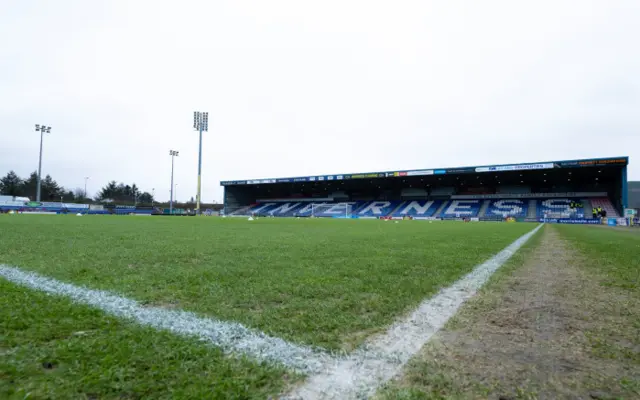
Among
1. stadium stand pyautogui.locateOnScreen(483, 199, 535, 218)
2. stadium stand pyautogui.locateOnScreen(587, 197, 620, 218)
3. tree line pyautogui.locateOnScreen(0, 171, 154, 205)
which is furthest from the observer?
tree line pyautogui.locateOnScreen(0, 171, 154, 205)

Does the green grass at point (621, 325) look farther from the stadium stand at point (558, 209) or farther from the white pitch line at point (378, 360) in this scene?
the stadium stand at point (558, 209)

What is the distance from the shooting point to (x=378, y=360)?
1.25 metres

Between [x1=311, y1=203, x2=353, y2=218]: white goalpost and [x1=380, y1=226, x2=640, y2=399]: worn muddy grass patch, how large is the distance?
143 ft

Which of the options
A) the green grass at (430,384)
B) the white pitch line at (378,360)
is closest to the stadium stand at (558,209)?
the white pitch line at (378,360)

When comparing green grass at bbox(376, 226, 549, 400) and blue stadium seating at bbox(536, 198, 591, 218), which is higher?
blue stadium seating at bbox(536, 198, 591, 218)

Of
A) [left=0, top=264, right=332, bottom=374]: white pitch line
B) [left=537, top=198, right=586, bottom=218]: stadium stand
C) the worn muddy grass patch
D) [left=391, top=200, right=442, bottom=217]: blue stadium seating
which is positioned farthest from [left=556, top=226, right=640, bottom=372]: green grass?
[left=391, top=200, right=442, bottom=217]: blue stadium seating

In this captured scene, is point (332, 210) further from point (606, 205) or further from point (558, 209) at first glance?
point (606, 205)

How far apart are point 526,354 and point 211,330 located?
1326 millimetres

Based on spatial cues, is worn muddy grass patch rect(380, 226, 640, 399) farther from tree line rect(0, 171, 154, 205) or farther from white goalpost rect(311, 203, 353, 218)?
tree line rect(0, 171, 154, 205)

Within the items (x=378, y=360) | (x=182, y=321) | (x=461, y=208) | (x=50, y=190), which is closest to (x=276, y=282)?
(x=182, y=321)

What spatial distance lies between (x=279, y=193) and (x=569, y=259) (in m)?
52.8

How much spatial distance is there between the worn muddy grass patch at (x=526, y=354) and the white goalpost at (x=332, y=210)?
4345cm

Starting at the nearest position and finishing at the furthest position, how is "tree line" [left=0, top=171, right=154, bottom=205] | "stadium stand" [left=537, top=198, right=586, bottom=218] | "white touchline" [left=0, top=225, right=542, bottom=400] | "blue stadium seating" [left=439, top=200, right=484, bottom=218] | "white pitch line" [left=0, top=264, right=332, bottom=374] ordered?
"white touchline" [left=0, top=225, right=542, bottom=400]
"white pitch line" [left=0, top=264, right=332, bottom=374]
"stadium stand" [left=537, top=198, right=586, bottom=218]
"blue stadium seating" [left=439, top=200, right=484, bottom=218]
"tree line" [left=0, top=171, right=154, bottom=205]

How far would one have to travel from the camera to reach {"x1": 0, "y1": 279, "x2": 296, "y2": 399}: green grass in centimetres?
95
